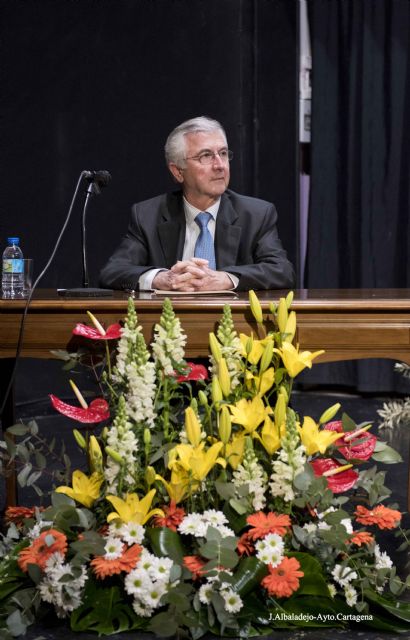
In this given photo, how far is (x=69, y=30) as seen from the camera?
4.79 m

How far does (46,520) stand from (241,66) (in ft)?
11.7

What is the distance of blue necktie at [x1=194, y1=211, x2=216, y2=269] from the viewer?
317cm

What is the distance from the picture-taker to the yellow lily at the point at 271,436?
1674 mm

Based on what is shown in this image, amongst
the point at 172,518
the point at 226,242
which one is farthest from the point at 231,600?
the point at 226,242

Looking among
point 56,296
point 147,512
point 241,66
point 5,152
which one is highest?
point 241,66

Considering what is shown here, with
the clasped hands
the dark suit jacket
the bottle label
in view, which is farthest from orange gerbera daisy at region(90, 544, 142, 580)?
the dark suit jacket

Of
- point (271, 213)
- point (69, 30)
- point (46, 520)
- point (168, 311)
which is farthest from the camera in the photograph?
point (69, 30)

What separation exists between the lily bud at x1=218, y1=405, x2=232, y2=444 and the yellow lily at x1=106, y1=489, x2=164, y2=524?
17 cm

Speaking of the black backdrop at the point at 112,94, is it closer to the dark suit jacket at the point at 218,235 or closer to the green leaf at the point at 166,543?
the dark suit jacket at the point at 218,235

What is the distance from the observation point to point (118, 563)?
1610mm

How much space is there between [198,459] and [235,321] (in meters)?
0.71

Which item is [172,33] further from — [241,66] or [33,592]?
[33,592]

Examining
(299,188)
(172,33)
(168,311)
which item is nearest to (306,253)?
(299,188)

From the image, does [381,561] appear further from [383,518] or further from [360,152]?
[360,152]
